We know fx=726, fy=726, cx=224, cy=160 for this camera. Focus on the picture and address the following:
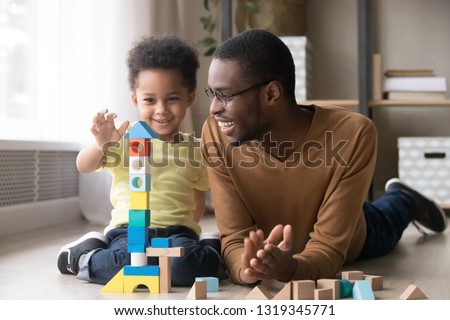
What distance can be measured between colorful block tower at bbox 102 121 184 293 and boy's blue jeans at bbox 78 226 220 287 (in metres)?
0.08

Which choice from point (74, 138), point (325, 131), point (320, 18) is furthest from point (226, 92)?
point (320, 18)

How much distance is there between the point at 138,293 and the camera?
4.54ft

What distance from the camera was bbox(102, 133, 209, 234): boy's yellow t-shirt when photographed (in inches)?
65.7

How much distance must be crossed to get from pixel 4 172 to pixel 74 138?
528 millimetres

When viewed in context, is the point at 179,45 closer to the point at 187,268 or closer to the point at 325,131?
the point at 325,131

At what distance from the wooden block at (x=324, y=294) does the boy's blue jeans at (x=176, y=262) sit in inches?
11.9

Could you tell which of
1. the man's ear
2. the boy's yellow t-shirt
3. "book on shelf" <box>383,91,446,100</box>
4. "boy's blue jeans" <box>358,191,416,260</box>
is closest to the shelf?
"book on shelf" <box>383,91,446,100</box>

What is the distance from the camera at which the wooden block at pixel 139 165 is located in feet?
4.46

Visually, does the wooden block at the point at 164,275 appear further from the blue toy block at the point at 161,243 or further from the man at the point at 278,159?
the man at the point at 278,159

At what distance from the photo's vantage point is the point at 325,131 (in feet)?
5.01
